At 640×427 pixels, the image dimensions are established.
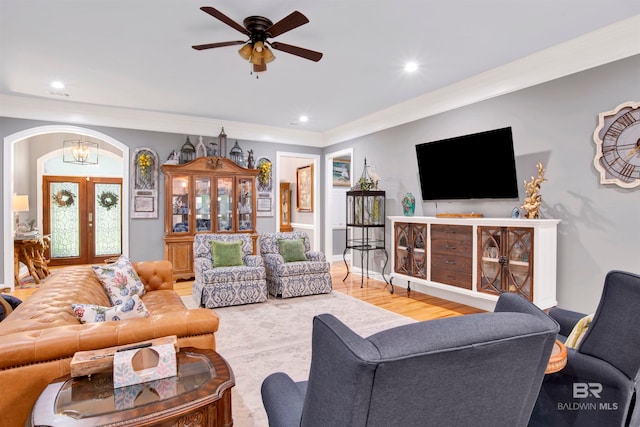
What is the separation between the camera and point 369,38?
329cm

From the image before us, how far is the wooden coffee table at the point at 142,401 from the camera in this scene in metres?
1.21

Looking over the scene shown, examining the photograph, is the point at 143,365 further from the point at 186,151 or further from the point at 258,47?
the point at 186,151

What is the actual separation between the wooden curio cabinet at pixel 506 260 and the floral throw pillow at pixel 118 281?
3.50m

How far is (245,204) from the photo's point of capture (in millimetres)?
6508

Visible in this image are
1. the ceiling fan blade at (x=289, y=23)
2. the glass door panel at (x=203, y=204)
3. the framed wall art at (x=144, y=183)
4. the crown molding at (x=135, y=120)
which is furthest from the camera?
the glass door panel at (x=203, y=204)

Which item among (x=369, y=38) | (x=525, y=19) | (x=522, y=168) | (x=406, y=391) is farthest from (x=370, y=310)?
(x=406, y=391)

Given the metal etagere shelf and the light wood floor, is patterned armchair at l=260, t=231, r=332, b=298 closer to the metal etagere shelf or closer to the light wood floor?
the light wood floor

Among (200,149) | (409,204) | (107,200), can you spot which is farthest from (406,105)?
(107,200)

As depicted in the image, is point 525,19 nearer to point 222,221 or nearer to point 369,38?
point 369,38

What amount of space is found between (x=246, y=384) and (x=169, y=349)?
1.12m

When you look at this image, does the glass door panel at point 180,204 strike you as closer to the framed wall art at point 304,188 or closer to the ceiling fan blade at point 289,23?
the framed wall art at point 304,188

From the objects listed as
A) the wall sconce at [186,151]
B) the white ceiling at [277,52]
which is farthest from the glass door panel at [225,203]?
the white ceiling at [277,52]

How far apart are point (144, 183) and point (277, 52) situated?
358 cm

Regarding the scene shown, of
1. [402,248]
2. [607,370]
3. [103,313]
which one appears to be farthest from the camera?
[402,248]
